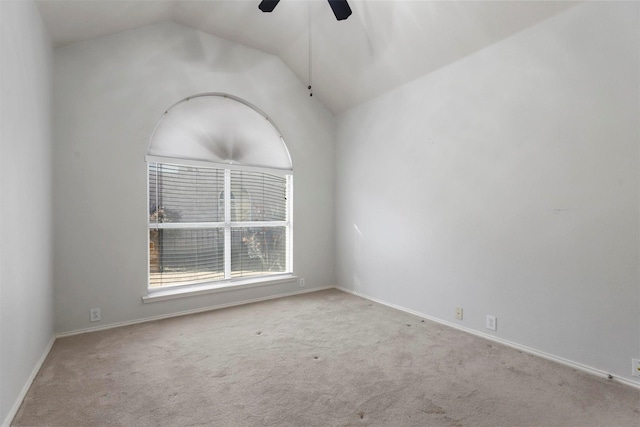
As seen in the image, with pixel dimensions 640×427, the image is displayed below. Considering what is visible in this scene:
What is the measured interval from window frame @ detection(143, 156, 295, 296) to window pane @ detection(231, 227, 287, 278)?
0.16ft

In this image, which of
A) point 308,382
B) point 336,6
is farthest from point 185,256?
point 336,6

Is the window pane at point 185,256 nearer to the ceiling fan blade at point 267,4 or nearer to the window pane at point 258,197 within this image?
the window pane at point 258,197

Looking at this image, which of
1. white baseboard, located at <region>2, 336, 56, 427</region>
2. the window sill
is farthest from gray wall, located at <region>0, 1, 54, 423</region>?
the window sill

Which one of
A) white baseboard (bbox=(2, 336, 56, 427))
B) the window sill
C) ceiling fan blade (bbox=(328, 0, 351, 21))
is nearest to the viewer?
white baseboard (bbox=(2, 336, 56, 427))

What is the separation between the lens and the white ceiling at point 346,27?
2613 mm

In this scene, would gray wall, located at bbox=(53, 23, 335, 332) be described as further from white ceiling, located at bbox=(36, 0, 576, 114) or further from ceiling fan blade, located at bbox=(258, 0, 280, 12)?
ceiling fan blade, located at bbox=(258, 0, 280, 12)

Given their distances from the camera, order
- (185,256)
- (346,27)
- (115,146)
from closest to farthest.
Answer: (115,146)
(346,27)
(185,256)

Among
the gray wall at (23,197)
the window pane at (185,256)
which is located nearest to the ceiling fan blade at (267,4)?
the gray wall at (23,197)

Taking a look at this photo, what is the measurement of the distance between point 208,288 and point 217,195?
1133mm

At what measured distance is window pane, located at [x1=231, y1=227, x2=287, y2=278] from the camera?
13.4ft

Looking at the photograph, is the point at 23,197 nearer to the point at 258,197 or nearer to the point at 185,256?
the point at 185,256

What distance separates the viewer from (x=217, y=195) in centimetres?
389

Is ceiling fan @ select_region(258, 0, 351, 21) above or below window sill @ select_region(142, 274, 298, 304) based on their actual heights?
above

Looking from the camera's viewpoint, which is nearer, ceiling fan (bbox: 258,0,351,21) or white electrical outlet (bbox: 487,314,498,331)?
ceiling fan (bbox: 258,0,351,21)
